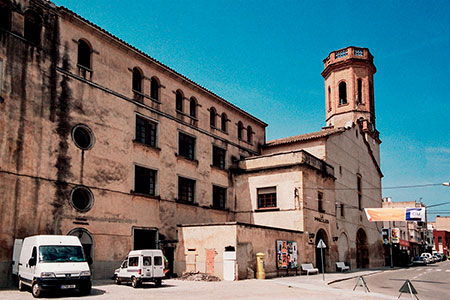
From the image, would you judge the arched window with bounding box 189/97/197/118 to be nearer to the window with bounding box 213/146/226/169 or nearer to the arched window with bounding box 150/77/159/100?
the window with bounding box 213/146/226/169

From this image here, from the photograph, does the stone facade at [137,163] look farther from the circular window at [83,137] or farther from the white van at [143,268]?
the white van at [143,268]

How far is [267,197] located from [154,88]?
12.0 metres

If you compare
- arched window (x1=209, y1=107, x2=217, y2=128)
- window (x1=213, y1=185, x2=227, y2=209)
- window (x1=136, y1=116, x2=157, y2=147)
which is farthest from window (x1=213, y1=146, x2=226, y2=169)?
window (x1=136, y1=116, x2=157, y2=147)

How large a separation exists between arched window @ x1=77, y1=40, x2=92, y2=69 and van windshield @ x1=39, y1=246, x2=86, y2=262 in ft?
36.4

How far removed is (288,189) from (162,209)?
9.94 m

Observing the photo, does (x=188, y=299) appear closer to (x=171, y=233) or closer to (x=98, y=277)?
(x=98, y=277)

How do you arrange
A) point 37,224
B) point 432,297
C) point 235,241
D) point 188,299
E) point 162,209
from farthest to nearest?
point 162,209 < point 235,241 < point 37,224 < point 432,297 < point 188,299

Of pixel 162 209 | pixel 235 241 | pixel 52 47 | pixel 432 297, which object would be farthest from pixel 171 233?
pixel 432 297

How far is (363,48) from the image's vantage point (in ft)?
165

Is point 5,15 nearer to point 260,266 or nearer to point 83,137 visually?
Result: point 83,137

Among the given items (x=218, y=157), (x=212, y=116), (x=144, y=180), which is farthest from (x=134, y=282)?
(x=212, y=116)

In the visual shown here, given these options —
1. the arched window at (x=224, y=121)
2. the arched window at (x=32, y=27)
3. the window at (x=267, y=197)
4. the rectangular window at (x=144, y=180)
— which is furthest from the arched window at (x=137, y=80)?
the window at (x=267, y=197)

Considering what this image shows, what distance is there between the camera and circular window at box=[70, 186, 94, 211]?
2286cm

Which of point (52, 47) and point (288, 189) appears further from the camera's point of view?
point (288, 189)
